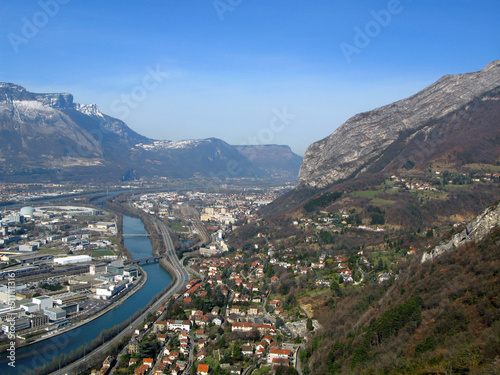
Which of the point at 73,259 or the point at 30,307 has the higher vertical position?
the point at 73,259

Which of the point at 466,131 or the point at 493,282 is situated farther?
the point at 466,131

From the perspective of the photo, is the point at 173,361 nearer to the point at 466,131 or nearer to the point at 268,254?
the point at 268,254

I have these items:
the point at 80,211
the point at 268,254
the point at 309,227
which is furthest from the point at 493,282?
the point at 80,211

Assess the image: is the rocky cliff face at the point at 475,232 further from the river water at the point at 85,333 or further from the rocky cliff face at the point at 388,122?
the rocky cliff face at the point at 388,122

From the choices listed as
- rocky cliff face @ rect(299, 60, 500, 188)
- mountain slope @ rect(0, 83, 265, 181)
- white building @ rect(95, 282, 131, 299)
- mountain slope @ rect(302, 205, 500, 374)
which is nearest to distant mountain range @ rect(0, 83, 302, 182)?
mountain slope @ rect(0, 83, 265, 181)

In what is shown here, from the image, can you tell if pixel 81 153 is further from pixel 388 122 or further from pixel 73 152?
pixel 388 122

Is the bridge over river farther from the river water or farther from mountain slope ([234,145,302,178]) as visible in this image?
mountain slope ([234,145,302,178])

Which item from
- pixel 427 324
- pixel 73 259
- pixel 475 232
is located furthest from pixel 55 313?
pixel 475 232
